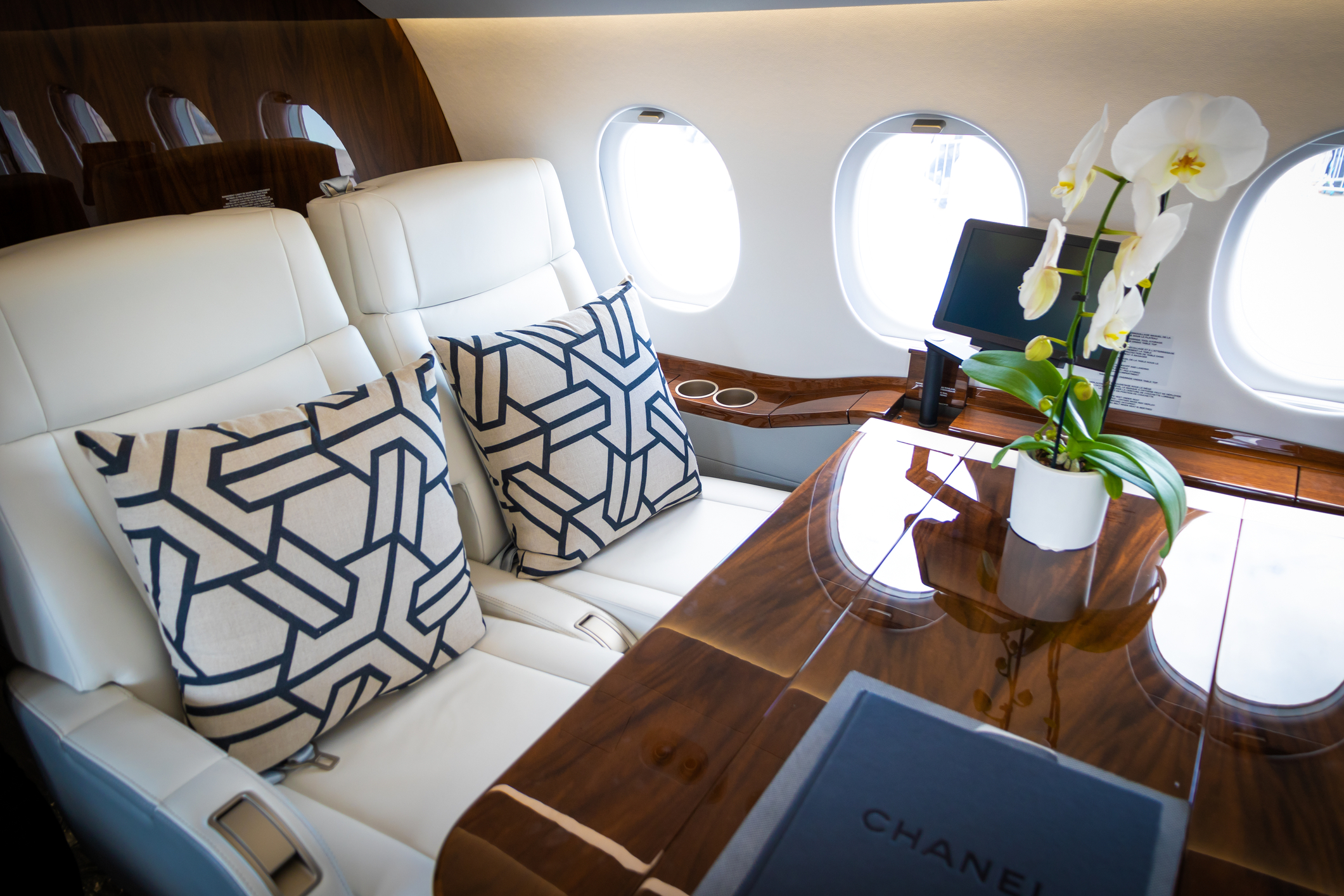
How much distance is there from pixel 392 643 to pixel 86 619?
0.43 meters

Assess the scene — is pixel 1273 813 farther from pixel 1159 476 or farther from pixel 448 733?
pixel 448 733

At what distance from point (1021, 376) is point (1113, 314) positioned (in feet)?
0.72

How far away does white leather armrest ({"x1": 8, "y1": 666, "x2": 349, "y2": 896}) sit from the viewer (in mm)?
912

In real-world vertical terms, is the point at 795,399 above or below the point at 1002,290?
below

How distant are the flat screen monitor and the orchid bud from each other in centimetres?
69

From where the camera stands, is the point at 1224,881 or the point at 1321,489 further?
the point at 1321,489

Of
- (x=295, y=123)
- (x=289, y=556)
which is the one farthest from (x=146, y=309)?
(x=295, y=123)

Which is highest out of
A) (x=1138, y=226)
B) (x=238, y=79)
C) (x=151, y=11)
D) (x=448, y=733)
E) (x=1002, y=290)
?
(x=151, y=11)

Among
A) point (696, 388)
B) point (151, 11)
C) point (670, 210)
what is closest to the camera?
point (151, 11)

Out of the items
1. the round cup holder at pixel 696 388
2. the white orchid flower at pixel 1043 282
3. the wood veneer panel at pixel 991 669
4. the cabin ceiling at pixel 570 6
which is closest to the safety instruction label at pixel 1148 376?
the wood veneer panel at pixel 991 669

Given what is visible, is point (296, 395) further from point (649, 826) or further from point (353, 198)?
point (649, 826)

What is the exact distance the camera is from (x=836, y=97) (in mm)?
1885

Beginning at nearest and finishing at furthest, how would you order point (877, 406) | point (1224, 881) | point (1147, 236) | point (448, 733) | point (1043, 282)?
point (1224, 881) < point (1147, 236) < point (1043, 282) < point (448, 733) < point (877, 406)

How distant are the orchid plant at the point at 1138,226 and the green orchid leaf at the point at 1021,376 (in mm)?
34
